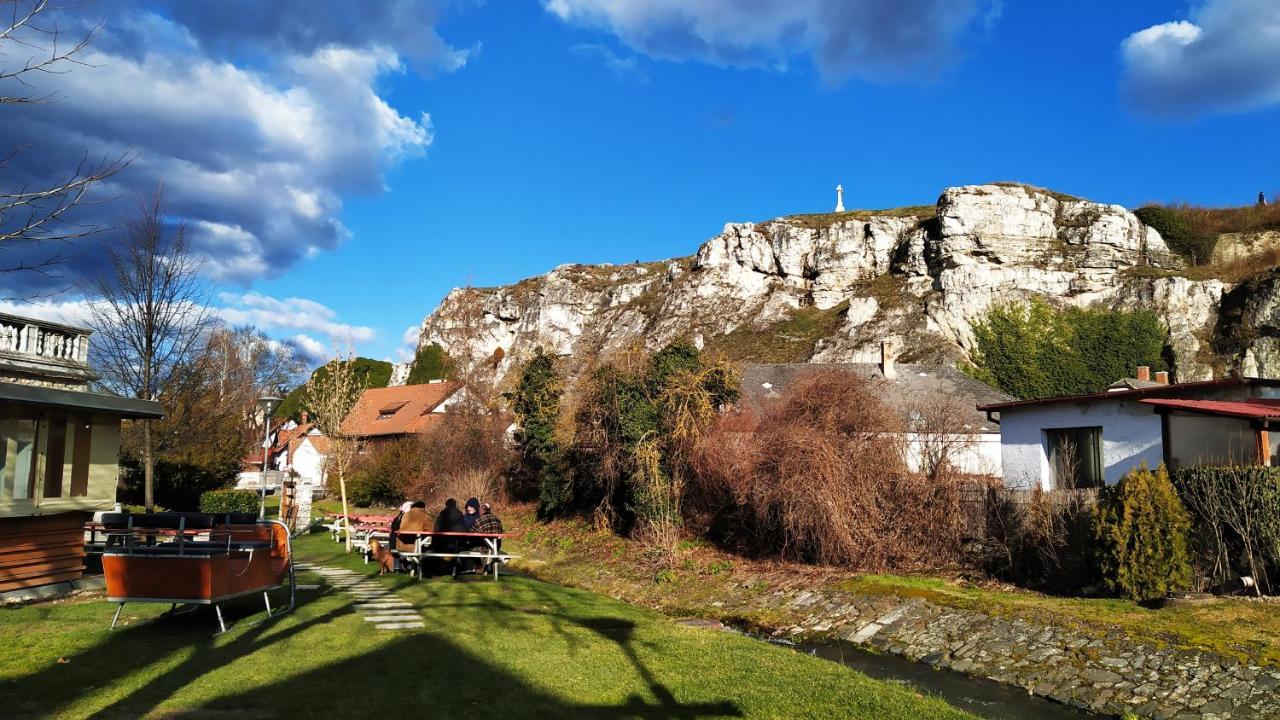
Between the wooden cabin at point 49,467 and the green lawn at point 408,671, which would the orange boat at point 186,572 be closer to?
the green lawn at point 408,671

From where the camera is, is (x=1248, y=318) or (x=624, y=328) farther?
(x=624, y=328)

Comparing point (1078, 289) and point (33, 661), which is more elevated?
point (1078, 289)

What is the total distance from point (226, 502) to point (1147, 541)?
25.8 meters

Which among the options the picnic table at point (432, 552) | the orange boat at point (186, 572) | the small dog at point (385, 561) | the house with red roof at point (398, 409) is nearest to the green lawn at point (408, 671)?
the orange boat at point (186, 572)

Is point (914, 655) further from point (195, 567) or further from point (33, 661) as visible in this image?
point (33, 661)

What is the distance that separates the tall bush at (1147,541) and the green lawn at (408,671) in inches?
202

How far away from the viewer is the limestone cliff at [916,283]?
56.3m

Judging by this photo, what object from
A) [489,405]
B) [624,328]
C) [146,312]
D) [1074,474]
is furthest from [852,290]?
[146,312]

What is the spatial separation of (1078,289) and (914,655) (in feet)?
200

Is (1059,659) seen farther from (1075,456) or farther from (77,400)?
(77,400)

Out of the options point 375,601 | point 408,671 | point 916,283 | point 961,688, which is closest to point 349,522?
point 375,601

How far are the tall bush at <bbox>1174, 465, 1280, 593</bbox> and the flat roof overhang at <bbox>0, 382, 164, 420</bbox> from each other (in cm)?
1562

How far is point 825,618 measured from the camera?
12.3 m

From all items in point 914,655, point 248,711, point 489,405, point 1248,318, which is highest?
point 1248,318
